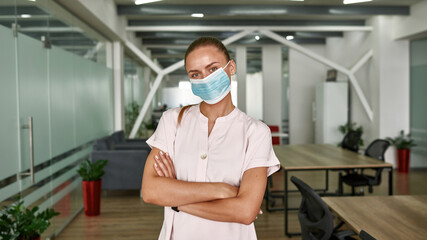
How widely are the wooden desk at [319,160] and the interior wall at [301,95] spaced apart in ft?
20.2

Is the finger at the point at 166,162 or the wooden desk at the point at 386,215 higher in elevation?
the finger at the point at 166,162

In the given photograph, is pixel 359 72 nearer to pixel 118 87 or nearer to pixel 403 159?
pixel 403 159

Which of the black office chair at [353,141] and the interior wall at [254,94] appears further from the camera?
the interior wall at [254,94]

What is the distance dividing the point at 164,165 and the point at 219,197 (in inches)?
10.2

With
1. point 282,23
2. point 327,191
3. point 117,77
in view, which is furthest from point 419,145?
point 117,77

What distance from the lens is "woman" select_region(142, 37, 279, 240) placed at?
4.94 ft

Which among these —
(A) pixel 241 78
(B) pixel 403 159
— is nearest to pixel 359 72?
(B) pixel 403 159

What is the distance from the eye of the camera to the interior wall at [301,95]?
12.4m

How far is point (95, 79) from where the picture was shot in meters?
6.64

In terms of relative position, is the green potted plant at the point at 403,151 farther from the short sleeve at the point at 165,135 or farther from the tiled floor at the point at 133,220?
the short sleeve at the point at 165,135

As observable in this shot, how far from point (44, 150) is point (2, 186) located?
1082mm

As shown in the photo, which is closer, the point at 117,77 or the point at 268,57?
the point at 117,77

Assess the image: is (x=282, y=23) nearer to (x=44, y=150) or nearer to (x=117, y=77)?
(x=117, y=77)

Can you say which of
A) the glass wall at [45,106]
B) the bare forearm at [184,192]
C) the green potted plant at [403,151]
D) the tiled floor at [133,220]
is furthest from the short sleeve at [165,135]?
the green potted plant at [403,151]
